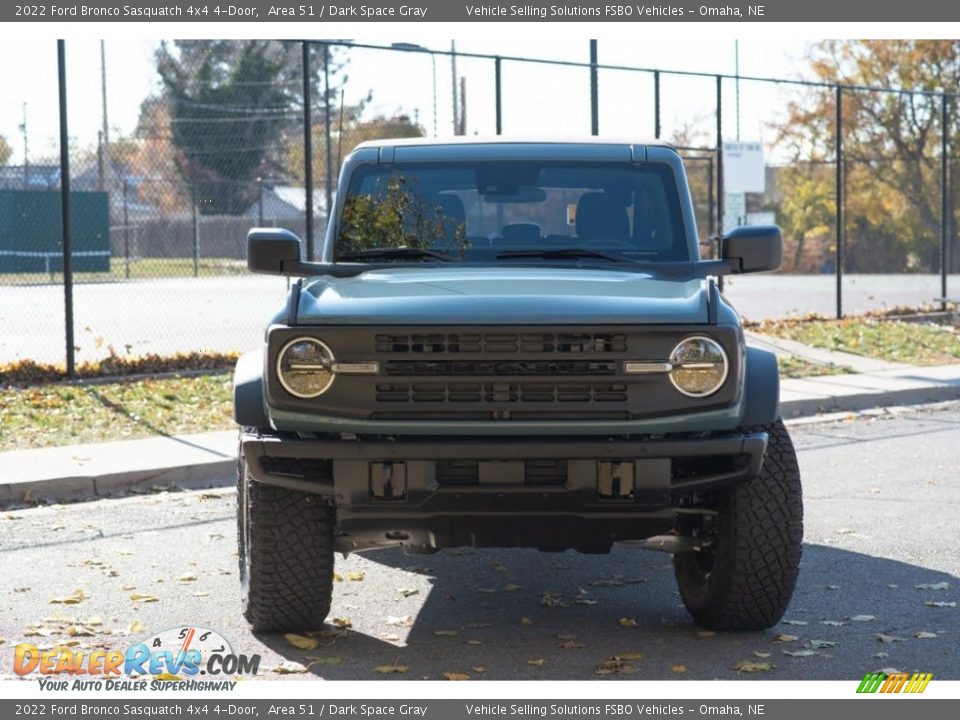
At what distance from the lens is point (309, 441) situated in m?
5.64

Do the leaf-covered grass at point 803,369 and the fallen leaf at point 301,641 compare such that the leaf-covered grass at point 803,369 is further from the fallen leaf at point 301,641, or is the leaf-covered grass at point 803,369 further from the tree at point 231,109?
the tree at point 231,109

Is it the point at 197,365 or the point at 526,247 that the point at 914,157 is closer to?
the point at 197,365

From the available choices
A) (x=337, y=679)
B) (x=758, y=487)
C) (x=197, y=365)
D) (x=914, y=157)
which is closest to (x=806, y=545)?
(x=758, y=487)

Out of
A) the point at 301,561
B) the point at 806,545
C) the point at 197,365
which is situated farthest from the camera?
the point at 197,365

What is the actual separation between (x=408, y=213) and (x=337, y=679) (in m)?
2.50

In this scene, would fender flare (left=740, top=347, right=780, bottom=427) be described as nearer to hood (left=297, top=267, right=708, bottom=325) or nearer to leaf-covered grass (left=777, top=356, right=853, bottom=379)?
hood (left=297, top=267, right=708, bottom=325)

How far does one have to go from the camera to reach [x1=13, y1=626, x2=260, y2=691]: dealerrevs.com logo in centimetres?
551

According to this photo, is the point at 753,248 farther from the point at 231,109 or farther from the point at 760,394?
the point at 231,109

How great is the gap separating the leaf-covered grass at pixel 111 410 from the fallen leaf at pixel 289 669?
6310 millimetres

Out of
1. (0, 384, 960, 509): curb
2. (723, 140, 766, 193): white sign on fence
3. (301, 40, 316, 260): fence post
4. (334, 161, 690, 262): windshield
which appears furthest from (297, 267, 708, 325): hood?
(723, 140, 766, 193): white sign on fence

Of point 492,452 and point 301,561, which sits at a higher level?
point 492,452

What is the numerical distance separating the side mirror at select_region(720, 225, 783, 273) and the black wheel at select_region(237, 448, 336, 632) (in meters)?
2.24

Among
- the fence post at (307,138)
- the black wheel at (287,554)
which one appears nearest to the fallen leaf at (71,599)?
the black wheel at (287,554)

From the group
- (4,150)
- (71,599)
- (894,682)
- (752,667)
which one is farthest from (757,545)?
(4,150)
